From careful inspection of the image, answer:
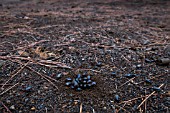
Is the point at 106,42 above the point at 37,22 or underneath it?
underneath

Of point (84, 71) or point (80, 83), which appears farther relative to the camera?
point (84, 71)

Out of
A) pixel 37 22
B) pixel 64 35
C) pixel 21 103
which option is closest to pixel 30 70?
pixel 21 103

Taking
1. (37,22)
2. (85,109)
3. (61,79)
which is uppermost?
(37,22)

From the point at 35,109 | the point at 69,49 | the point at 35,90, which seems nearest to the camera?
the point at 35,109

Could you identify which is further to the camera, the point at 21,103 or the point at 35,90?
the point at 35,90

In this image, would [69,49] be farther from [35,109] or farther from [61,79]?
[35,109]

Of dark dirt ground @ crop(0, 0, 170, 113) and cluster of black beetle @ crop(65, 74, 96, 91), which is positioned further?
cluster of black beetle @ crop(65, 74, 96, 91)

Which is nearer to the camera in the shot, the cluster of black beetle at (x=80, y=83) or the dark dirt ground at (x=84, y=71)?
the dark dirt ground at (x=84, y=71)

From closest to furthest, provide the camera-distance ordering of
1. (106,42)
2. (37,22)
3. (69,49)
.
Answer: (69,49) < (106,42) < (37,22)
